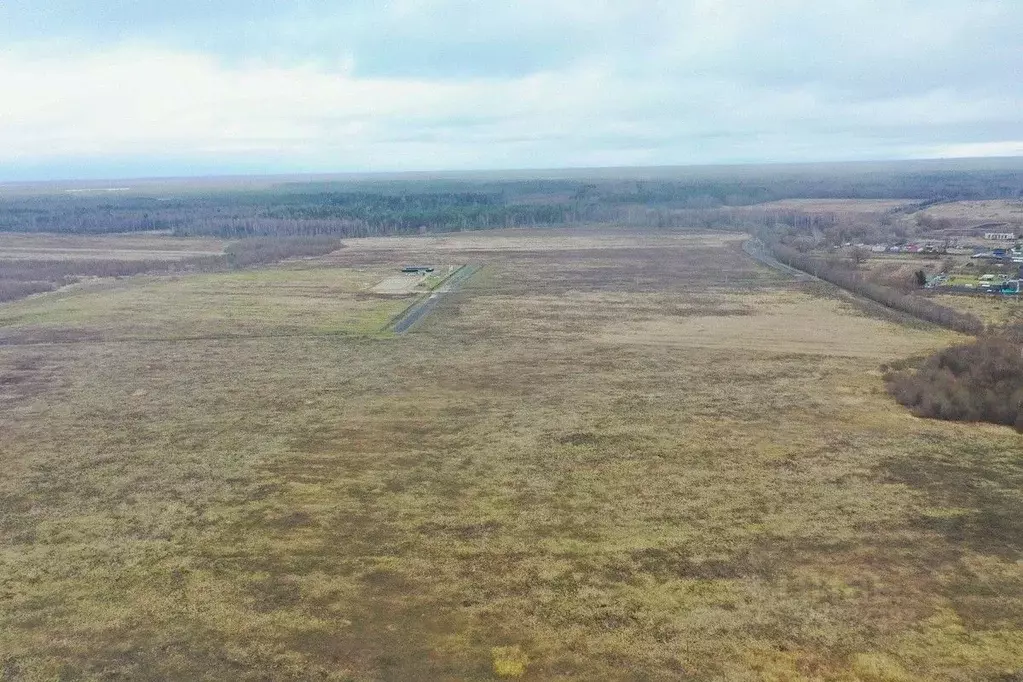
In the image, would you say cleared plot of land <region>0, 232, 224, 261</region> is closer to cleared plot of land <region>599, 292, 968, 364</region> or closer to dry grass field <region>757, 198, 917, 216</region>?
cleared plot of land <region>599, 292, 968, 364</region>

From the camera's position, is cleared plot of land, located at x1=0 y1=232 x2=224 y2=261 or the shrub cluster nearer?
the shrub cluster

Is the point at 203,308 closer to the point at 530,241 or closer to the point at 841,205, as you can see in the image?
the point at 530,241

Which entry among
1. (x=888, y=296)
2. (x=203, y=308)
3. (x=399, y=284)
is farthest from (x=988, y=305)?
(x=203, y=308)

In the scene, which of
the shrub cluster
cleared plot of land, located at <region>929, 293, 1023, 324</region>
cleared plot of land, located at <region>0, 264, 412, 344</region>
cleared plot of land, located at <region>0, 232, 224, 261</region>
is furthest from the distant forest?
the shrub cluster

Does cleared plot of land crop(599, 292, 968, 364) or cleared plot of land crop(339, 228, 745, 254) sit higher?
cleared plot of land crop(339, 228, 745, 254)

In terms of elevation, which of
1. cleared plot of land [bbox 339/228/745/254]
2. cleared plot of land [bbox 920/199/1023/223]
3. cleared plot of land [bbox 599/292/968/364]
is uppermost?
cleared plot of land [bbox 920/199/1023/223]

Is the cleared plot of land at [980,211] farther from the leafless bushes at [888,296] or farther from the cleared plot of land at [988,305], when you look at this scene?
the cleared plot of land at [988,305]

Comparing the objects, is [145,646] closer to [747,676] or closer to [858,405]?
[747,676]
